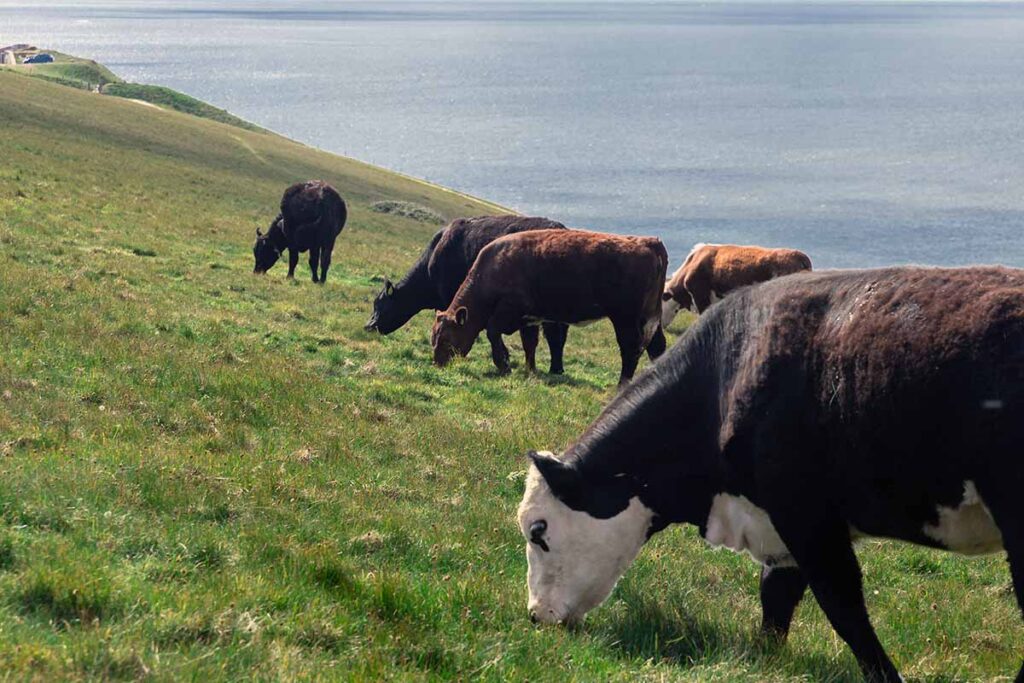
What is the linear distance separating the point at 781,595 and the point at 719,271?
19723 millimetres

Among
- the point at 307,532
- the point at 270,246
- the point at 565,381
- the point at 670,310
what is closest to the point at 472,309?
the point at 565,381

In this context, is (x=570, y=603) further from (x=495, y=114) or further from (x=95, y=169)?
(x=495, y=114)

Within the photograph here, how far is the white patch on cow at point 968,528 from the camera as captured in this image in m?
5.67

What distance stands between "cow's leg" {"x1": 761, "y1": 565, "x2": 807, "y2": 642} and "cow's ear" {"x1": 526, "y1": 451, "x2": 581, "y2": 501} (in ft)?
4.26

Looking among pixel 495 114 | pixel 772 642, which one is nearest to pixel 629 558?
pixel 772 642

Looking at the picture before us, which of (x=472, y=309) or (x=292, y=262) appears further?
(x=292, y=262)

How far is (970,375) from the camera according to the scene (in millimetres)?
5562

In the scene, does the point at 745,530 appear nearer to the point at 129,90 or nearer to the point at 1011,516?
the point at 1011,516

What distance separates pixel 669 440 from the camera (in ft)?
24.1

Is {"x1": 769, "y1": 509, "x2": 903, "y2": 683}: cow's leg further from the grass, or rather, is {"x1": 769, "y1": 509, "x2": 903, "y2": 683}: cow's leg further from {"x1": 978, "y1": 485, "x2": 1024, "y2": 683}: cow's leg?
the grass

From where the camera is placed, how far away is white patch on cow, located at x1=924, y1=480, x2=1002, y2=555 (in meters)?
5.67

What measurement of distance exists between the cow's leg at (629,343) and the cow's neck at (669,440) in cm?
1083

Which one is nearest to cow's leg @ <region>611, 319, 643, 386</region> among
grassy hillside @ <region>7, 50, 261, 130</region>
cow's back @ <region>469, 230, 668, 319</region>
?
cow's back @ <region>469, 230, 668, 319</region>

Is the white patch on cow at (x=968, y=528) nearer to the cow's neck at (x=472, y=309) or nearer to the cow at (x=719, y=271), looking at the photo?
the cow's neck at (x=472, y=309)
